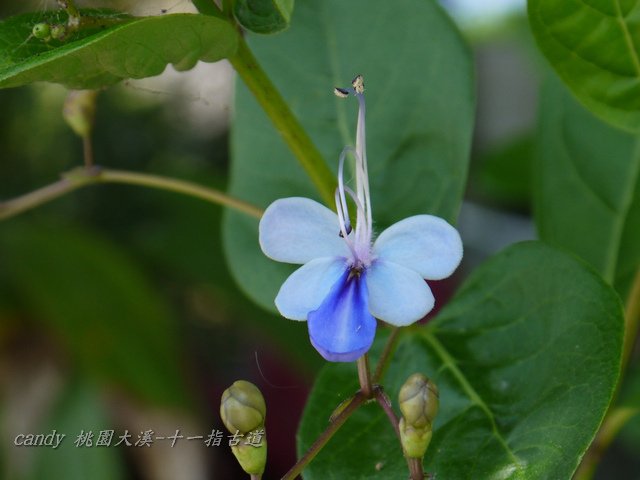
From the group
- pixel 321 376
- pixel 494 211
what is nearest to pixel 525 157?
pixel 321 376

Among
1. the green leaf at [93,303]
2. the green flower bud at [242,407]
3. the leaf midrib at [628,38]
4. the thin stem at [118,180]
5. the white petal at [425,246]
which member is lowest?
the green leaf at [93,303]

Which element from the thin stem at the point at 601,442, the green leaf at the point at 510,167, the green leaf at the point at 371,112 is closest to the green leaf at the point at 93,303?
the green leaf at the point at 510,167

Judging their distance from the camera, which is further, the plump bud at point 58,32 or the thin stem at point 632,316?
the thin stem at point 632,316

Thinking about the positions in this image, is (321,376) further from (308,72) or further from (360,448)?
(308,72)

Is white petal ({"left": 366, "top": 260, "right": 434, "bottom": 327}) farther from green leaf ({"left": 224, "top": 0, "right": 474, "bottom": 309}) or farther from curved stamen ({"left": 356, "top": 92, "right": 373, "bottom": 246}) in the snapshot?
green leaf ({"left": 224, "top": 0, "right": 474, "bottom": 309})

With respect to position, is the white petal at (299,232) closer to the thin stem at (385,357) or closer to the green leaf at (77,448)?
the thin stem at (385,357)
